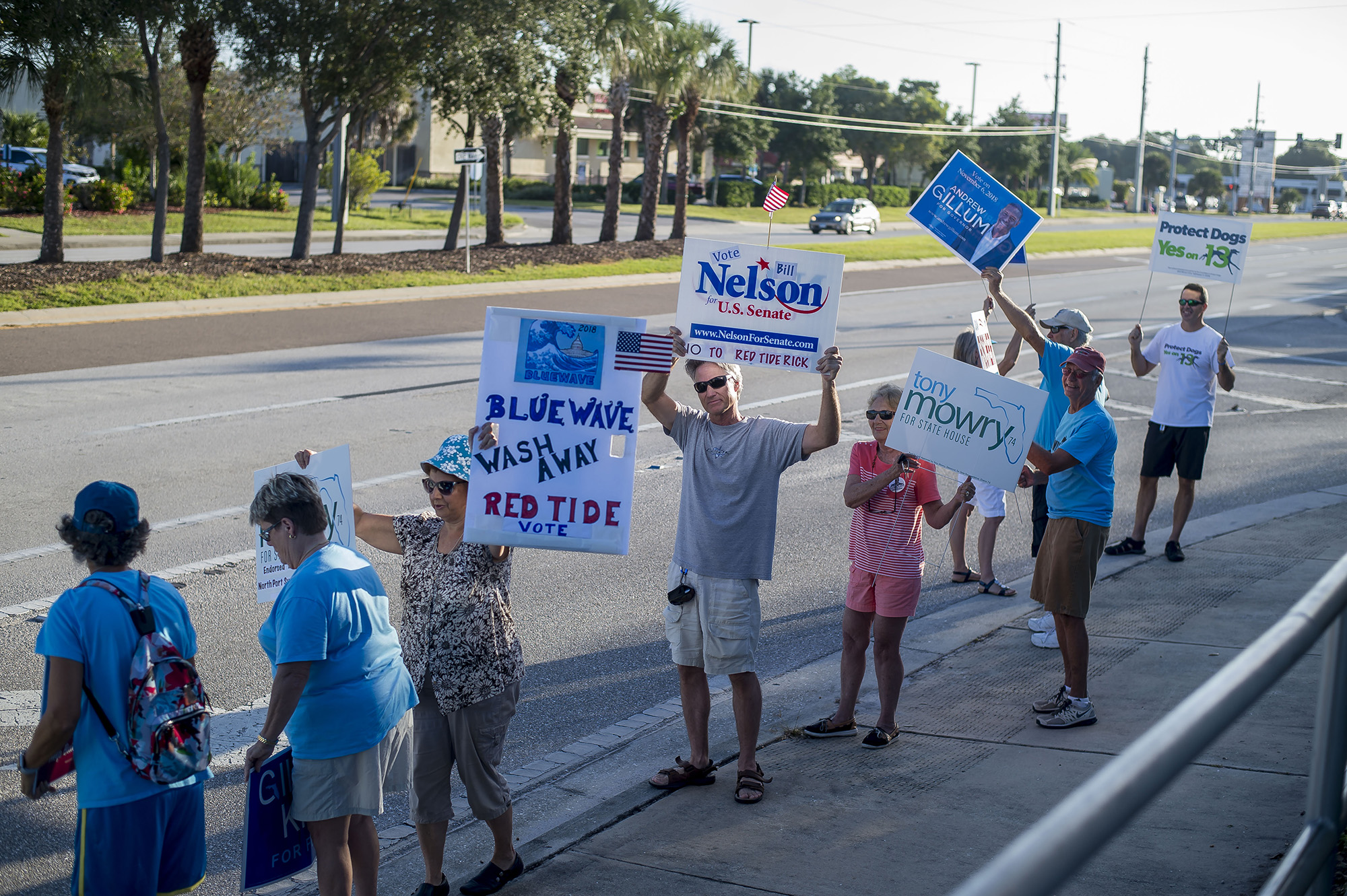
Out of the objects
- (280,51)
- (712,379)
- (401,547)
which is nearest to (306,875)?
(401,547)

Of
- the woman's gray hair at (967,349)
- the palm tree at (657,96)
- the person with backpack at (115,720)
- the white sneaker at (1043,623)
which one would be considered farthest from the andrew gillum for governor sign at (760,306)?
the palm tree at (657,96)

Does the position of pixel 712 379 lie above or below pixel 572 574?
above

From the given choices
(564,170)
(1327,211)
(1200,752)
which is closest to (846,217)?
(564,170)

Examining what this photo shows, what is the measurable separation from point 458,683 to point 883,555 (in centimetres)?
227

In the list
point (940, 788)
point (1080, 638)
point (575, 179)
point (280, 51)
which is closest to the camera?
point (940, 788)

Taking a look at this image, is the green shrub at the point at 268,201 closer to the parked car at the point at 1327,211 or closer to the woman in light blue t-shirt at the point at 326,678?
the woman in light blue t-shirt at the point at 326,678

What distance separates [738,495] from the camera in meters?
5.30

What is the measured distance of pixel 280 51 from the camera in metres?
25.5

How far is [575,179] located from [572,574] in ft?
256

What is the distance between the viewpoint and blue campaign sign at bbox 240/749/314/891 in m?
3.92

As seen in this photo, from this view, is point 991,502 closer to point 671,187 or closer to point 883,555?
point 883,555

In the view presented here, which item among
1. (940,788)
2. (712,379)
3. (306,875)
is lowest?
(306,875)

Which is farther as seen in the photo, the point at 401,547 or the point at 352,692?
the point at 401,547

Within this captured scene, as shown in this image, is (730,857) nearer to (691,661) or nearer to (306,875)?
(691,661)
